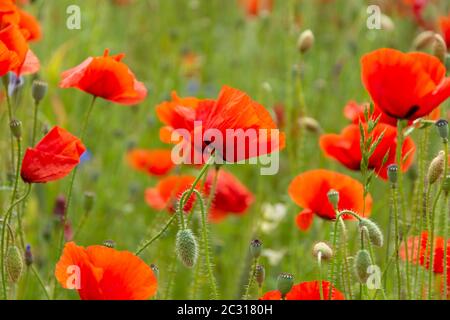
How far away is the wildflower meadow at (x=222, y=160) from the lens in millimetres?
1479

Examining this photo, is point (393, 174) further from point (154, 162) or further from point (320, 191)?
point (154, 162)

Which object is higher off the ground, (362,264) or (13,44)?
(13,44)

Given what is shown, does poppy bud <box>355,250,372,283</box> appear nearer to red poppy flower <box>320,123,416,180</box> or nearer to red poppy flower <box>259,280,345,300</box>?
red poppy flower <box>259,280,345,300</box>

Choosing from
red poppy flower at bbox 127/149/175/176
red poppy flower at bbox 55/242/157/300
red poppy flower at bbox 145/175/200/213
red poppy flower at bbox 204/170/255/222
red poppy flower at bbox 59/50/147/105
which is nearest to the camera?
red poppy flower at bbox 55/242/157/300

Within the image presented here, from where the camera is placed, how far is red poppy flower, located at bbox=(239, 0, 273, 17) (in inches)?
160

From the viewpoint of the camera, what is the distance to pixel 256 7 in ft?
13.3

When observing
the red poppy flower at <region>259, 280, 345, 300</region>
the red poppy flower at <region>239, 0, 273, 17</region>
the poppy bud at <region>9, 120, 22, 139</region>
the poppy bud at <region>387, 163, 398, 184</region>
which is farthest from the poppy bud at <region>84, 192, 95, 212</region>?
the red poppy flower at <region>239, 0, 273, 17</region>

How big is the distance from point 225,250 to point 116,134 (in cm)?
55

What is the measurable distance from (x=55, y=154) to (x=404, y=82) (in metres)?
0.63

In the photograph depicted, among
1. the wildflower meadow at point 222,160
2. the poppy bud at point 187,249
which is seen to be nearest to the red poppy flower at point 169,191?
the wildflower meadow at point 222,160

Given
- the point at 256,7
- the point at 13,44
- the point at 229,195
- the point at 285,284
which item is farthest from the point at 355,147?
the point at 256,7

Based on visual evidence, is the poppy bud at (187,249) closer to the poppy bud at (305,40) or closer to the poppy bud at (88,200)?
the poppy bud at (88,200)
